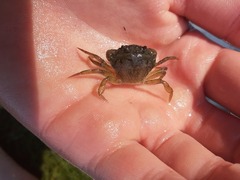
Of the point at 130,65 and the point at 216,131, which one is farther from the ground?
the point at 216,131

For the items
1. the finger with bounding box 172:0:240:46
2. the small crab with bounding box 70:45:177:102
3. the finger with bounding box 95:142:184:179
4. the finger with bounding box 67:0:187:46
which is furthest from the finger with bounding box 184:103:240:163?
the finger with bounding box 67:0:187:46

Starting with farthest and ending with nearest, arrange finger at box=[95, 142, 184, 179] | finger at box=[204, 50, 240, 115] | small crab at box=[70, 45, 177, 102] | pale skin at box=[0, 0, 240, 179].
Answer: small crab at box=[70, 45, 177, 102] < finger at box=[204, 50, 240, 115] < pale skin at box=[0, 0, 240, 179] < finger at box=[95, 142, 184, 179]

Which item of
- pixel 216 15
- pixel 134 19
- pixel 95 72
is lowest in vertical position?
pixel 95 72

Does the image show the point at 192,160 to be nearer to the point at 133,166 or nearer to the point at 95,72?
the point at 133,166

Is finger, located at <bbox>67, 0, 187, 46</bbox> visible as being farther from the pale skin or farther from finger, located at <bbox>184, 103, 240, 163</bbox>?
finger, located at <bbox>184, 103, 240, 163</bbox>

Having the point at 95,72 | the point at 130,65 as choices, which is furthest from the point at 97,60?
the point at 130,65
